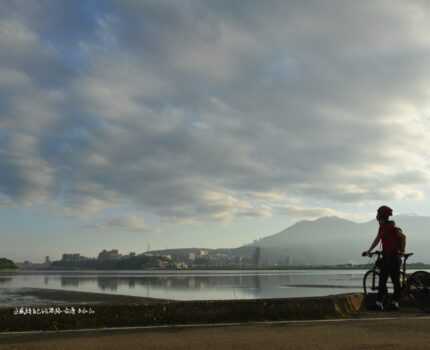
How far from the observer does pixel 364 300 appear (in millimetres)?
11109

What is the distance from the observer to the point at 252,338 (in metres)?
7.06

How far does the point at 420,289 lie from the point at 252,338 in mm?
5558

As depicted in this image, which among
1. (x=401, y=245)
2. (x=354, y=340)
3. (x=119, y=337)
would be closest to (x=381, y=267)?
(x=401, y=245)

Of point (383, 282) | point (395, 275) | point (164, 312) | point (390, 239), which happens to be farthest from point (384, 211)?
point (164, 312)

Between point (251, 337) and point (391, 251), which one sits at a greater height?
point (391, 251)

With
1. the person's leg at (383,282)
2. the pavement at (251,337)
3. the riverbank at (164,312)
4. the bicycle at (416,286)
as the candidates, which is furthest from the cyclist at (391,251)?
the pavement at (251,337)

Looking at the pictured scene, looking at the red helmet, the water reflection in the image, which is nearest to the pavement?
the red helmet

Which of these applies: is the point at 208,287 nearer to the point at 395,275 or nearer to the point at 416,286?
the point at 395,275

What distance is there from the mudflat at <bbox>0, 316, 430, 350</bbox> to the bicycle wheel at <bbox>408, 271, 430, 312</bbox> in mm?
2241

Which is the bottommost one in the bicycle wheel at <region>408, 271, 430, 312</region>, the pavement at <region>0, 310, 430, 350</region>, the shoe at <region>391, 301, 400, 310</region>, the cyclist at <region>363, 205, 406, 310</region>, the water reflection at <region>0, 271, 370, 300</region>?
the water reflection at <region>0, 271, 370, 300</region>

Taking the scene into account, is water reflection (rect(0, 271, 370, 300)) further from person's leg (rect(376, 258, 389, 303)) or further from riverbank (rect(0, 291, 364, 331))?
riverbank (rect(0, 291, 364, 331))

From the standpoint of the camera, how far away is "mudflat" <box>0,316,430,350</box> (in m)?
6.47

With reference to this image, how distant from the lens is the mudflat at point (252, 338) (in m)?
6.47

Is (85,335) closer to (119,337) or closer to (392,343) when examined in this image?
(119,337)
